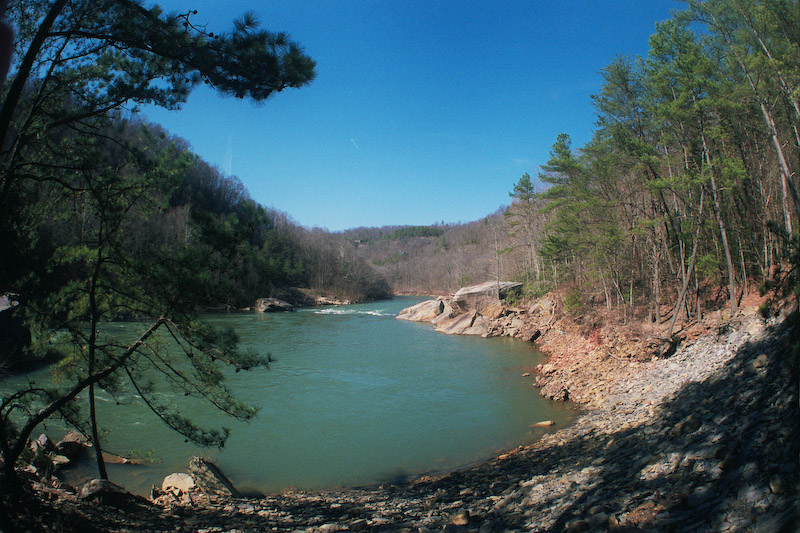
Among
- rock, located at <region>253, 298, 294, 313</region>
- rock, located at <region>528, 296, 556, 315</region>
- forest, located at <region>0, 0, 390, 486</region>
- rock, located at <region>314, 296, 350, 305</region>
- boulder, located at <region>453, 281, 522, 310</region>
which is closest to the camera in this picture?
forest, located at <region>0, 0, 390, 486</region>

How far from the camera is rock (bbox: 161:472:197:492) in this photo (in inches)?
269

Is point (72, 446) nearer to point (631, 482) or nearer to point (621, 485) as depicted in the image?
point (621, 485)

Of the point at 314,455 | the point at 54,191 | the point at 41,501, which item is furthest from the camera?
the point at 314,455

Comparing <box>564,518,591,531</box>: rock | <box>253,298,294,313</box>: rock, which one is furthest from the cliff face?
<box>253,298,294,313</box>: rock

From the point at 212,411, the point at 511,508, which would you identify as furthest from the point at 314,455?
the point at 511,508

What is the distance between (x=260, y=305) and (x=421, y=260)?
70.1 m

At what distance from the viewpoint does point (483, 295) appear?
104ft

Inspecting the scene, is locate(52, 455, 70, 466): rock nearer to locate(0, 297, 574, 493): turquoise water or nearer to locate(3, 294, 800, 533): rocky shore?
locate(0, 297, 574, 493): turquoise water

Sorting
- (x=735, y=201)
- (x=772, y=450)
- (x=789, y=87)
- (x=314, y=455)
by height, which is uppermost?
(x=789, y=87)

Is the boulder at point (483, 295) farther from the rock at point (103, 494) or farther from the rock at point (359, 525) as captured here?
the rock at point (103, 494)

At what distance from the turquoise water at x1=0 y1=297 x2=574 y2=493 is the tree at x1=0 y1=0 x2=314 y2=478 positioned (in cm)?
197

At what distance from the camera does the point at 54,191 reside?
5.00m

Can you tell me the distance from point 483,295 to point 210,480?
2656 cm

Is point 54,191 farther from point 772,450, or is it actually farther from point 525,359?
point 525,359
